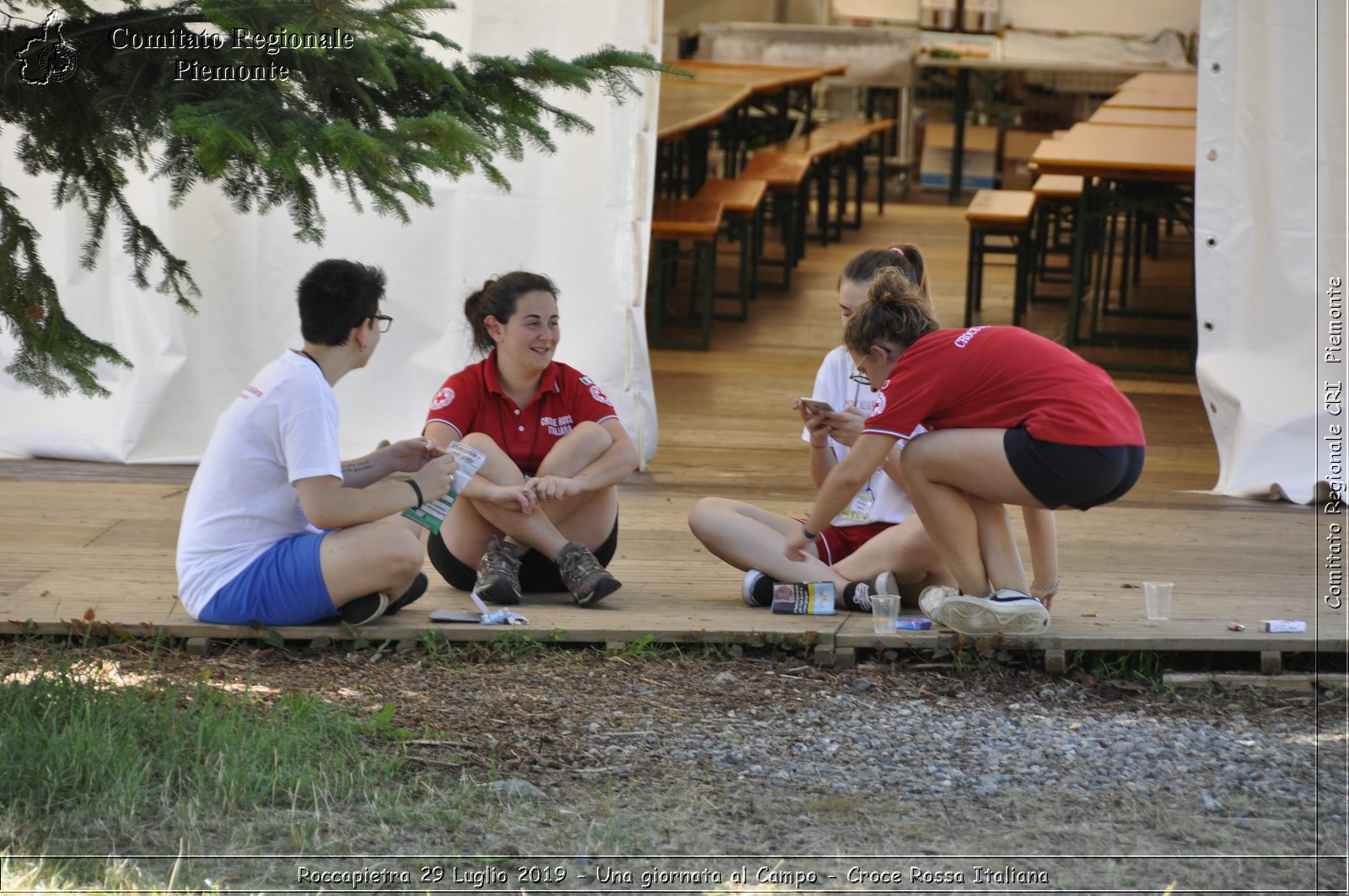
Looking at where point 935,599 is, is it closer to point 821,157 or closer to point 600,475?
point 600,475

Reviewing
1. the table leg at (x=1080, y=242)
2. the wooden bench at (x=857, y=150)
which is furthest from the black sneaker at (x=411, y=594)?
the wooden bench at (x=857, y=150)

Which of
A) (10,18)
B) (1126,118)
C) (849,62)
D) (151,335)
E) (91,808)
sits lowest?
(91,808)

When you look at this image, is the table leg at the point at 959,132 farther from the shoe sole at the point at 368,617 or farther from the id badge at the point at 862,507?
the shoe sole at the point at 368,617

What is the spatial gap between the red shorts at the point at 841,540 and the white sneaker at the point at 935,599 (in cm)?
28

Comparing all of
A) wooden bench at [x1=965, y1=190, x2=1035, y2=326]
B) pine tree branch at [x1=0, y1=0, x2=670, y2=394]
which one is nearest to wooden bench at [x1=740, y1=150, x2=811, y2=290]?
wooden bench at [x1=965, y1=190, x2=1035, y2=326]

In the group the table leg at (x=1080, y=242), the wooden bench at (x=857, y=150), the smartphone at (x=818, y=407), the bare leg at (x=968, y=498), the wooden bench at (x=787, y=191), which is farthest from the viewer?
the wooden bench at (x=857, y=150)

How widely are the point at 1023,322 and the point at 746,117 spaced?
3462mm

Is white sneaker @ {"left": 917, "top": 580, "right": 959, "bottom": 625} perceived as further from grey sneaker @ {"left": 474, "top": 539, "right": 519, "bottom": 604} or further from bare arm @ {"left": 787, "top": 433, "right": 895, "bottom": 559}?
grey sneaker @ {"left": 474, "top": 539, "right": 519, "bottom": 604}

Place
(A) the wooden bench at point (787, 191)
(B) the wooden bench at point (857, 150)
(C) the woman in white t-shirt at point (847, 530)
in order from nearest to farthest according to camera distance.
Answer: (C) the woman in white t-shirt at point (847, 530) < (A) the wooden bench at point (787, 191) < (B) the wooden bench at point (857, 150)

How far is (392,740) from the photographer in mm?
2727

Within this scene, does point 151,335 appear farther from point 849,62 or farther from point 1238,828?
point 849,62

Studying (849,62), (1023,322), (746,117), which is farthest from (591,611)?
(849,62)

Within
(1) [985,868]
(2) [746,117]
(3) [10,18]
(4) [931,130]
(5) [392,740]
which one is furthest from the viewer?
(4) [931,130]

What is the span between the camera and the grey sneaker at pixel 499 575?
3.47m
